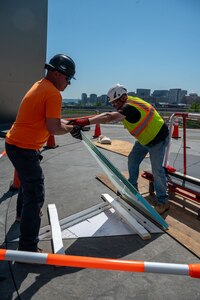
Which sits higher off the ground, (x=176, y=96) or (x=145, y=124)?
(x=176, y=96)

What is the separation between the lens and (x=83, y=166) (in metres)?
6.90

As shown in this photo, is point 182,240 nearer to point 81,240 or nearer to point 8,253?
point 81,240

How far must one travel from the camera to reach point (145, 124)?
404cm

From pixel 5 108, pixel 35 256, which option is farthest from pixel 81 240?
pixel 5 108

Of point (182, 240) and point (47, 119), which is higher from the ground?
point (47, 119)

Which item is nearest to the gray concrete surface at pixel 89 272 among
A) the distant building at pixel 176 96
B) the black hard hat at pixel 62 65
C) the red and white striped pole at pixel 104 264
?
the red and white striped pole at pixel 104 264

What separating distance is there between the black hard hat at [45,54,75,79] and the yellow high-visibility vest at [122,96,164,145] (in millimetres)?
1276

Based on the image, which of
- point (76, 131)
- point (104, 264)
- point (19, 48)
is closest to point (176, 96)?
point (19, 48)

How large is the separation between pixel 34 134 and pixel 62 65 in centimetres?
77

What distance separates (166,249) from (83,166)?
3947 mm

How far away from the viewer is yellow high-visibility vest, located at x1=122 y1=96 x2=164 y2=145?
397cm

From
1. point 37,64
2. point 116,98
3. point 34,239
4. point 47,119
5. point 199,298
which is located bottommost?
point 199,298

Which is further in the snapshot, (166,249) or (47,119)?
(166,249)

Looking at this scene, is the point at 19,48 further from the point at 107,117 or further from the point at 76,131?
the point at 76,131
